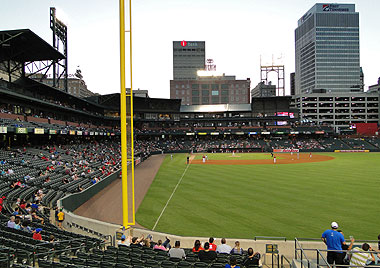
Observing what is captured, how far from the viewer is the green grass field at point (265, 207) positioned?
44.0 ft

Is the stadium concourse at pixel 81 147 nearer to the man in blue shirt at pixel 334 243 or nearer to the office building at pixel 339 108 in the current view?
the man in blue shirt at pixel 334 243

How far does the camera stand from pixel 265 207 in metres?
17.2

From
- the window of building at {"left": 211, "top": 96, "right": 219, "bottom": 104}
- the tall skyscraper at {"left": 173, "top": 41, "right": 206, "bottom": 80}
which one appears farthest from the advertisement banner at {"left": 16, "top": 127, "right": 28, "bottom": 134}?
the tall skyscraper at {"left": 173, "top": 41, "right": 206, "bottom": 80}

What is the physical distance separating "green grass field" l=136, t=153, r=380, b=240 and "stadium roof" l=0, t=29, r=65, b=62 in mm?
23082

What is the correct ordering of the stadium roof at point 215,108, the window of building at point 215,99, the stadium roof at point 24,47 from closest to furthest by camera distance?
1. the stadium roof at point 24,47
2. the stadium roof at point 215,108
3. the window of building at point 215,99

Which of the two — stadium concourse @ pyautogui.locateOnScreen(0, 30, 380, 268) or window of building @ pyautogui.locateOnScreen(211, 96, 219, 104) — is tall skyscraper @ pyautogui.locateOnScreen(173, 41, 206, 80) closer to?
window of building @ pyautogui.locateOnScreen(211, 96, 219, 104)

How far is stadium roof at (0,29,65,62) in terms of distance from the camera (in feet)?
94.8

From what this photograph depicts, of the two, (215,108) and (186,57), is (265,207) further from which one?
(186,57)

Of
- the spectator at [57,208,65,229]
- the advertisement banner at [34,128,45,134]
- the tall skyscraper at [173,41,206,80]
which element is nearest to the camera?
the spectator at [57,208,65,229]

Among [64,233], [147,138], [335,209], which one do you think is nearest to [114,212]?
[64,233]

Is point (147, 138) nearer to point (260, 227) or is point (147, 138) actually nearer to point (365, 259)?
point (260, 227)

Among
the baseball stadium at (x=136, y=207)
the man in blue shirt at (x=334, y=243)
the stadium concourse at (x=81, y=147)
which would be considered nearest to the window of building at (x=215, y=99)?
the stadium concourse at (x=81, y=147)

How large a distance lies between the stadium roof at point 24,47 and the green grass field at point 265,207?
2308 cm

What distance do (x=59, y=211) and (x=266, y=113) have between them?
76.3 m
